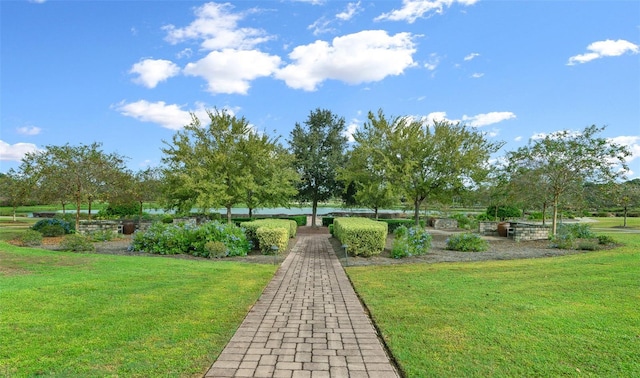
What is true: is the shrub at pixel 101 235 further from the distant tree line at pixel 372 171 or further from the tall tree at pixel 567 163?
A: the tall tree at pixel 567 163

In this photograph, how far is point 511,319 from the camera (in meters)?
4.93

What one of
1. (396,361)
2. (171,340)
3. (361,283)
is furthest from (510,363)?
(361,283)

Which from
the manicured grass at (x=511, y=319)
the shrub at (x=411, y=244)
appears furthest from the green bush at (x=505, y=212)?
the manicured grass at (x=511, y=319)

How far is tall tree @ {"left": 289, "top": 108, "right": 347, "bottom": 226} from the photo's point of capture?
26.1m

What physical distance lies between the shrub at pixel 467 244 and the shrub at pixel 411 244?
174 centimetres

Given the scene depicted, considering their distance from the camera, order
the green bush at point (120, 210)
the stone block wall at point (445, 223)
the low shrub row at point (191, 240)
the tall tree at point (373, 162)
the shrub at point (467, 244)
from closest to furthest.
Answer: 1. the low shrub row at point (191, 240)
2. the shrub at point (467, 244)
3. the tall tree at point (373, 162)
4. the green bush at point (120, 210)
5. the stone block wall at point (445, 223)

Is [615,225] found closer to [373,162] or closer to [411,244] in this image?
[373,162]

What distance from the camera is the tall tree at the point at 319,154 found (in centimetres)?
2608

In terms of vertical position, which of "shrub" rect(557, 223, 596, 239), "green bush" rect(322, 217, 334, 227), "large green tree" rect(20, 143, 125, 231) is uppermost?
"large green tree" rect(20, 143, 125, 231)

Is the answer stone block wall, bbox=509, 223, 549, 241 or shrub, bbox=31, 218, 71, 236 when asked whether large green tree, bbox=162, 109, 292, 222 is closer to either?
shrub, bbox=31, 218, 71, 236

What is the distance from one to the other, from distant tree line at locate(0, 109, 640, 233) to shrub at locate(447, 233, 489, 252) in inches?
211

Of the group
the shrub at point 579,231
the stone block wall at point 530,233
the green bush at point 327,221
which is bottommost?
the green bush at point 327,221

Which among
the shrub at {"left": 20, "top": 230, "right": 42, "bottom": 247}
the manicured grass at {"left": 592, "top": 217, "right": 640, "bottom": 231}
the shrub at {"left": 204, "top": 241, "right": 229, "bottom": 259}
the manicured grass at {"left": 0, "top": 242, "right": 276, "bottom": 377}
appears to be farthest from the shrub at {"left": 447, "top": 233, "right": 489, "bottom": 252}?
the manicured grass at {"left": 592, "top": 217, "right": 640, "bottom": 231}

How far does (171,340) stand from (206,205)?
48.2 feet
